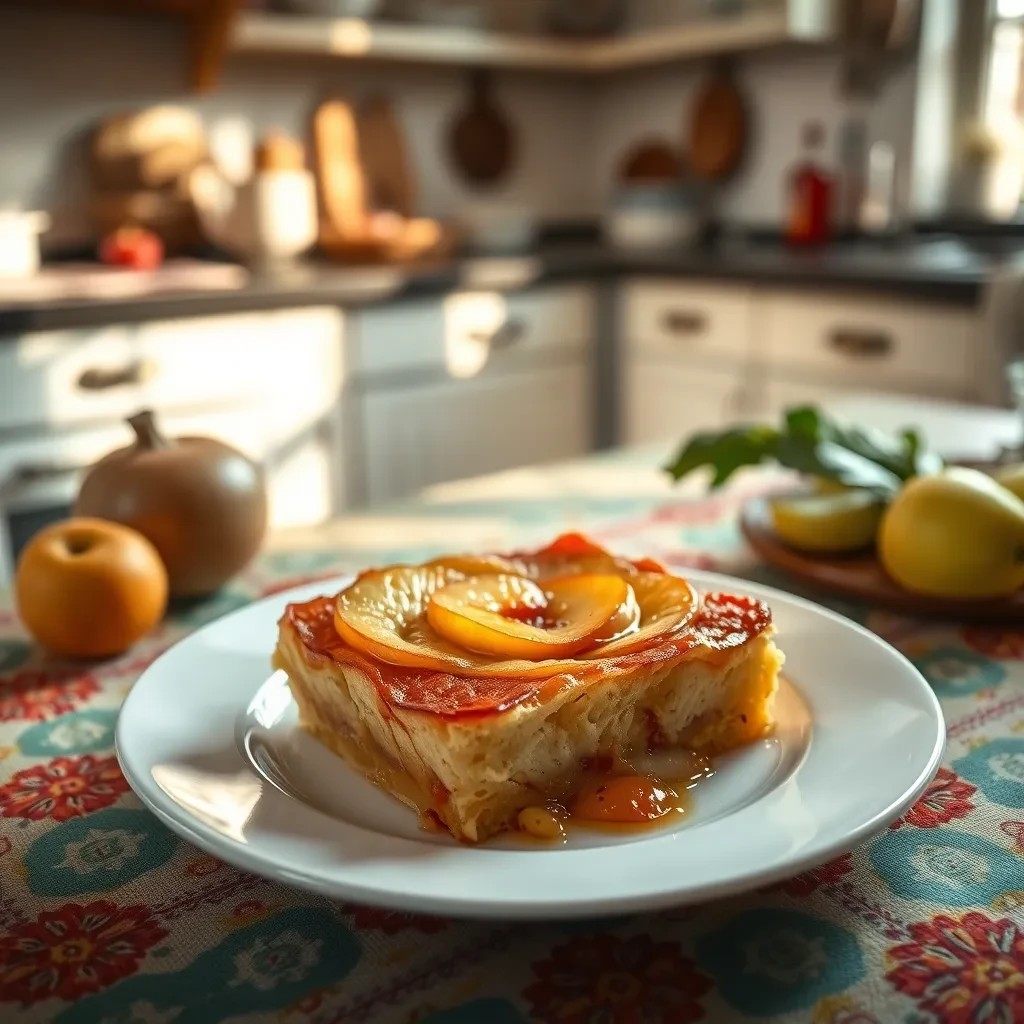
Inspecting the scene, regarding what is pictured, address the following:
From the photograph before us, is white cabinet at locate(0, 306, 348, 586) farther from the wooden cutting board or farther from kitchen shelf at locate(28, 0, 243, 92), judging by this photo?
the wooden cutting board

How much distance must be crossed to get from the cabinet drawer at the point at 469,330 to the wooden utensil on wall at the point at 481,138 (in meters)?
0.74

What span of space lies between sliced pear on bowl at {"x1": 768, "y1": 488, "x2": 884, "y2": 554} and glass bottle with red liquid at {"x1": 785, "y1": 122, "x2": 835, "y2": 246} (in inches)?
84.9

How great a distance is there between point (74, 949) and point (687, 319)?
2410 millimetres

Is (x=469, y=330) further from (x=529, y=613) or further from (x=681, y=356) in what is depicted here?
(x=529, y=613)

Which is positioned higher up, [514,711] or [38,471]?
[514,711]

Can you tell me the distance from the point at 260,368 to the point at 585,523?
134cm

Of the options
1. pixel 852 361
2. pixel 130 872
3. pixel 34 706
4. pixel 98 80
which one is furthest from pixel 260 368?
pixel 130 872

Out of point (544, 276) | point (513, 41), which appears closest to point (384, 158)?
point (513, 41)

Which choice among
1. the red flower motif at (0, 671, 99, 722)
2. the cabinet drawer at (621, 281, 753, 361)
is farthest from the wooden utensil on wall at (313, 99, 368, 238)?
the red flower motif at (0, 671, 99, 722)

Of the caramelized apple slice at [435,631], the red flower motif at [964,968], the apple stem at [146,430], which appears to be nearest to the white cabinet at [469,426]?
the apple stem at [146,430]

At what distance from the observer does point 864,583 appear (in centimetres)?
84

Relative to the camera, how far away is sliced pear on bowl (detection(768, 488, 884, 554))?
0.89 meters

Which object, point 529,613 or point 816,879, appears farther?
point 529,613

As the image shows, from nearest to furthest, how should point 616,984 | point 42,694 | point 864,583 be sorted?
1. point 616,984
2. point 42,694
3. point 864,583
